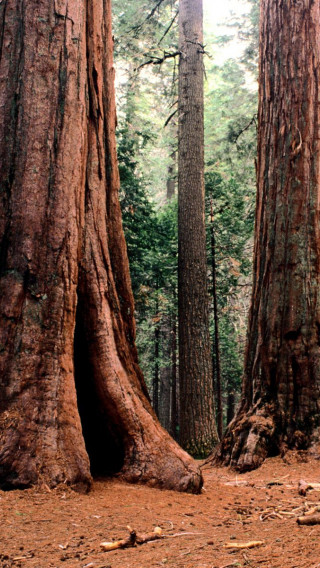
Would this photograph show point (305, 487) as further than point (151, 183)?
No

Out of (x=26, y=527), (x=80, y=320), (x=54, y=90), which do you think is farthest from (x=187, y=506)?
(x=54, y=90)

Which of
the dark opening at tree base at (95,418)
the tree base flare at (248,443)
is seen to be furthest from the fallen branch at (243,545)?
the tree base flare at (248,443)

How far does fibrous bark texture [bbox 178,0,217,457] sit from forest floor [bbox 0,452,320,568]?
539 cm

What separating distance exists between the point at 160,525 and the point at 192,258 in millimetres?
7831

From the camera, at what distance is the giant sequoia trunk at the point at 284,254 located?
512cm

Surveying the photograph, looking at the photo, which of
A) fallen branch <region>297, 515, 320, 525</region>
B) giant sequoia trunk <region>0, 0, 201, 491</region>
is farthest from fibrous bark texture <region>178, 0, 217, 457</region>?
fallen branch <region>297, 515, 320, 525</region>

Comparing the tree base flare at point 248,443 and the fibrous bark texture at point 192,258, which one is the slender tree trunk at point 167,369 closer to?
the fibrous bark texture at point 192,258

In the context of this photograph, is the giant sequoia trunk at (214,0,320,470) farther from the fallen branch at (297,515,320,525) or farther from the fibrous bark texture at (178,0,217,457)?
the fibrous bark texture at (178,0,217,457)

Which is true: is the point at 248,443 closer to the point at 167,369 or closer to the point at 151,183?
the point at 151,183

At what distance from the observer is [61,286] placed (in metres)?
3.54

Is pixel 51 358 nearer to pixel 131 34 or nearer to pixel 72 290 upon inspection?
pixel 72 290

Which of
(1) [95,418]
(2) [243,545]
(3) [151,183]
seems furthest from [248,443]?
(3) [151,183]

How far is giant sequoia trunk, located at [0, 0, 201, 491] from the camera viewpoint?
324cm

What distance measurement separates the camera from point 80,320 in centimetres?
397
